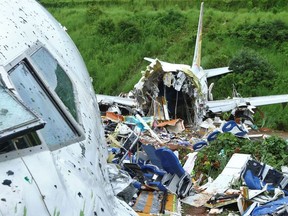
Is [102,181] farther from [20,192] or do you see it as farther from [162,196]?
[162,196]

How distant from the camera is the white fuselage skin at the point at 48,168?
7.36 ft

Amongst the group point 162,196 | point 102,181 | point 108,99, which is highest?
point 102,181

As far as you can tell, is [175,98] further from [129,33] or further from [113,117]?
[129,33]

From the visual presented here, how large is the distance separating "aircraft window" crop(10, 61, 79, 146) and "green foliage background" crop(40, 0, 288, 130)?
50.4ft

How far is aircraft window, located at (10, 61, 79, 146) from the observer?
2979 mm

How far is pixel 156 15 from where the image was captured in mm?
31391

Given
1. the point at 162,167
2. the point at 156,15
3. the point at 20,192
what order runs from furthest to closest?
1. the point at 156,15
2. the point at 162,167
3. the point at 20,192

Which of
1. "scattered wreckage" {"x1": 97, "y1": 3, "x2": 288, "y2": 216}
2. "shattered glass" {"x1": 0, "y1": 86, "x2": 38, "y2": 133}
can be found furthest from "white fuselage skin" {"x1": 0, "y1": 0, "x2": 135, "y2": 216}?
"scattered wreckage" {"x1": 97, "y1": 3, "x2": 288, "y2": 216}

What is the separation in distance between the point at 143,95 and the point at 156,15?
15074mm

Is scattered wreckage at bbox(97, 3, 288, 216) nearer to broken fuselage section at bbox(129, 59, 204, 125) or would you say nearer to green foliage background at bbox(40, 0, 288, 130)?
broken fuselage section at bbox(129, 59, 204, 125)

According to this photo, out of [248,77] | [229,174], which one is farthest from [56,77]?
[248,77]

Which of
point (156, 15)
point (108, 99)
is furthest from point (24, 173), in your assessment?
point (156, 15)

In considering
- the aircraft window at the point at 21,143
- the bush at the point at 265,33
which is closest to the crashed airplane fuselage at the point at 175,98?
the bush at the point at 265,33

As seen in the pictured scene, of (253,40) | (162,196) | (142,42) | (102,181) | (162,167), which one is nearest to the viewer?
(102,181)
